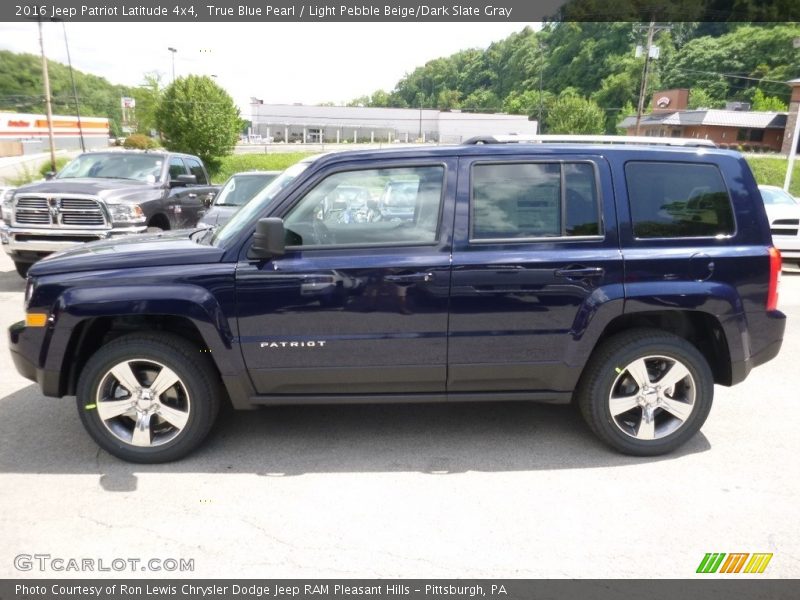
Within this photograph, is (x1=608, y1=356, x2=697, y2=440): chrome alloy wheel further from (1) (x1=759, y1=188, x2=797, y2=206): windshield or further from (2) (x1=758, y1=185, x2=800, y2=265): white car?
(1) (x1=759, y1=188, x2=797, y2=206): windshield

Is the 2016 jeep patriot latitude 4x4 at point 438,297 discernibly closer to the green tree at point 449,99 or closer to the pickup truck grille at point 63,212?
the pickup truck grille at point 63,212

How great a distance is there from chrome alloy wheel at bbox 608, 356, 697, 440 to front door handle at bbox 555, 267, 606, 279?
2.07ft

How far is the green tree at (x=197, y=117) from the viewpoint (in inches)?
1699

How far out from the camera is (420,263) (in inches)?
142

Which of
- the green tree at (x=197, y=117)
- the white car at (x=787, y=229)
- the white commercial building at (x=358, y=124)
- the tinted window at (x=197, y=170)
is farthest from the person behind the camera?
the white commercial building at (x=358, y=124)

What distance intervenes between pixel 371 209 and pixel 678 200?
6.25 feet

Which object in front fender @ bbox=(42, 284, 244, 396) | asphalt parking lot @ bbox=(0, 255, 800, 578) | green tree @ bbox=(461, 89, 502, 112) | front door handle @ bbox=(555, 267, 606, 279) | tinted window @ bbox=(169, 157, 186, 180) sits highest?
green tree @ bbox=(461, 89, 502, 112)

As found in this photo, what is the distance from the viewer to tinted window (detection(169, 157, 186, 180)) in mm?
9952

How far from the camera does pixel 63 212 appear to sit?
8.29 metres

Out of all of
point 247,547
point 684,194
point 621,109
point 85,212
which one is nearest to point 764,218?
point 684,194

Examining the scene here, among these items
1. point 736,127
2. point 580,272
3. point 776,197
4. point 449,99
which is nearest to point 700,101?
point 736,127

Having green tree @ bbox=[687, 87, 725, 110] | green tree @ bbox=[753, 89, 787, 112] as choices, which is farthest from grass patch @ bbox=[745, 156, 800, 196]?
green tree @ bbox=[687, 87, 725, 110]

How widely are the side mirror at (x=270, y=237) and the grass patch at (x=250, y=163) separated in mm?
44856

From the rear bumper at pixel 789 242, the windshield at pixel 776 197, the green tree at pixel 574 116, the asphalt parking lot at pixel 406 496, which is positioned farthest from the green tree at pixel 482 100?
the asphalt parking lot at pixel 406 496
